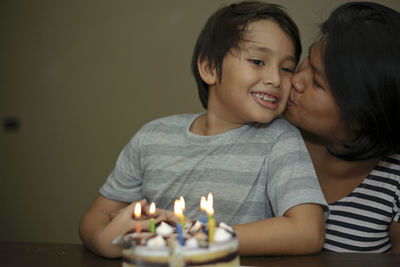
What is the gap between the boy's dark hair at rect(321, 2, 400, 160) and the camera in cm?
109

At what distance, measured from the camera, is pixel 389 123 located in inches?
44.8

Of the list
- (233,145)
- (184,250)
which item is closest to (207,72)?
(233,145)

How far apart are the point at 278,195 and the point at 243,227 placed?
169mm

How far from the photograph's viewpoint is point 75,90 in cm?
264

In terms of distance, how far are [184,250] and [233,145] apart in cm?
67

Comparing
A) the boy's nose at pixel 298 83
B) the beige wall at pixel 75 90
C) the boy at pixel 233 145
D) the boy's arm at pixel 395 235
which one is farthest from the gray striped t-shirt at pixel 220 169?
the beige wall at pixel 75 90

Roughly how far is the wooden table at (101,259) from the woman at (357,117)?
0.99 ft

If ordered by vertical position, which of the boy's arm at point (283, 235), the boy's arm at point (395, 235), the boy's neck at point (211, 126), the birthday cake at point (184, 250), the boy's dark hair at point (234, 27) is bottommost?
the boy's arm at point (395, 235)

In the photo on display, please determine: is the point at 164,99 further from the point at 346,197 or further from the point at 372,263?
the point at 372,263

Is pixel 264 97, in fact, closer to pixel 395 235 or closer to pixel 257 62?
pixel 257 62

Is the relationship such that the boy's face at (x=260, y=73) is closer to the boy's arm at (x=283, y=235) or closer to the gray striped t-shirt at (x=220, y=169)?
the gray striped t-shirt at (x=220, y=169)

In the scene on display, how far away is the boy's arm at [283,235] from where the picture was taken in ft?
3.02

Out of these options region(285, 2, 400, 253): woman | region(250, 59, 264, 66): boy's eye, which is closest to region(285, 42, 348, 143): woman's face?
region(285, 2, 400, 253): woman

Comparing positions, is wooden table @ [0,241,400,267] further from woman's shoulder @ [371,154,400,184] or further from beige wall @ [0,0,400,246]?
beige wall @ [0,0,400,246]
